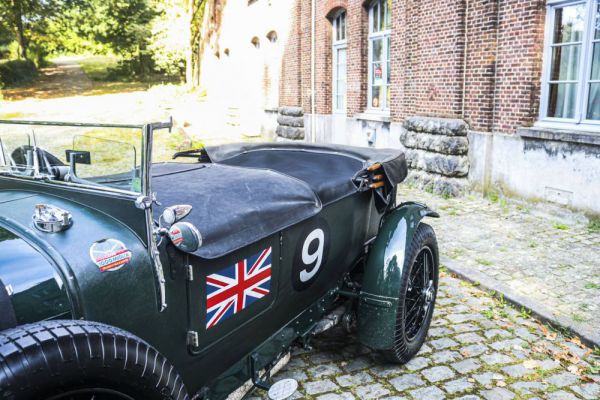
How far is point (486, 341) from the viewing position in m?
4.15

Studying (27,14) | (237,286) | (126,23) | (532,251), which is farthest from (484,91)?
(126,23)

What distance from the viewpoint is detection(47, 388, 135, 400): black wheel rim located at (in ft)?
5.39

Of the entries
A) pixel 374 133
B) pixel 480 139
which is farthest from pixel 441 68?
pixel 374 133

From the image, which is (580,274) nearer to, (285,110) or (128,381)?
(128,381)

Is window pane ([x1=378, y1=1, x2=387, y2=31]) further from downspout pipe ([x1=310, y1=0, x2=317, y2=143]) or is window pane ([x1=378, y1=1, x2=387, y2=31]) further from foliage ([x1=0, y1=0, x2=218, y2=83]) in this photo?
foliage ([x1=0, y1=0, x2=218, y2=83])

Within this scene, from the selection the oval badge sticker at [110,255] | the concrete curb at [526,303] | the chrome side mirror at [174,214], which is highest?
the chrome side mirror at [174,214]

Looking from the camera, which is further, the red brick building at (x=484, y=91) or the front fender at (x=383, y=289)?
the red brick building at (x=484, y=91)

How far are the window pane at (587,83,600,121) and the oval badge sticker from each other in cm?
738

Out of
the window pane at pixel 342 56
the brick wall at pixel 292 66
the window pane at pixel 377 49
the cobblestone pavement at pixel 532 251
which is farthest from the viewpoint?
the brick wall at pixel 292 66

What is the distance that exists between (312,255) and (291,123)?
13390 mm

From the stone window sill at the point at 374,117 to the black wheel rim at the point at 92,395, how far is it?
10.3 m

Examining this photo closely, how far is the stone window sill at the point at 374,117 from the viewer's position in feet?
38.6

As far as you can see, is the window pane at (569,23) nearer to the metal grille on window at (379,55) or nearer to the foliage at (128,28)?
the metal grille on window at (379,55)

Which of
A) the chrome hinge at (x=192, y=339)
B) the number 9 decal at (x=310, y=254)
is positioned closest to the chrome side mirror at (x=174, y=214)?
the chrome hinge at (x=192, y=339)
